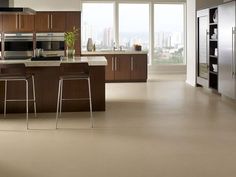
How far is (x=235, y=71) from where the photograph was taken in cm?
812

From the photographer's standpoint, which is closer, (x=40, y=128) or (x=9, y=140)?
(x=9, y=140)

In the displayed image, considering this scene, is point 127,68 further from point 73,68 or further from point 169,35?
point 73,68

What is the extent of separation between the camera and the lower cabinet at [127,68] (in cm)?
1230

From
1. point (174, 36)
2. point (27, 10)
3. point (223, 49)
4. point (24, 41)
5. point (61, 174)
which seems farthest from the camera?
point (174, 36)

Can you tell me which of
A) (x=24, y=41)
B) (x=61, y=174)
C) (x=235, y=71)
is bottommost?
(x=61, y=174)

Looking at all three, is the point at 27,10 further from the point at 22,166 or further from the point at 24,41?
the point at 22,166

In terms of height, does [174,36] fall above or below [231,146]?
above

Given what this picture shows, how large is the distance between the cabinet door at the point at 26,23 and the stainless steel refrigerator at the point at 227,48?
476 cm

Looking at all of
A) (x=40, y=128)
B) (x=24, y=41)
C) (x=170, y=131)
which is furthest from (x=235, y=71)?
(x=24, y=41)

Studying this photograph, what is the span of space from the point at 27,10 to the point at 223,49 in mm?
3756

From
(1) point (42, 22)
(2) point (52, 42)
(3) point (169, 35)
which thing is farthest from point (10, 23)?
(3) point (169, 35)

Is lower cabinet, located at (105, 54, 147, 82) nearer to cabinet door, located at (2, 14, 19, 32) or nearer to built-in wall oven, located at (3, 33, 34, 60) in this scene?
built-in wall oven, located at (3, 33, 34, 60)

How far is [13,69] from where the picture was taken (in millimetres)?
7219

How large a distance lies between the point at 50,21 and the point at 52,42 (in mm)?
519
